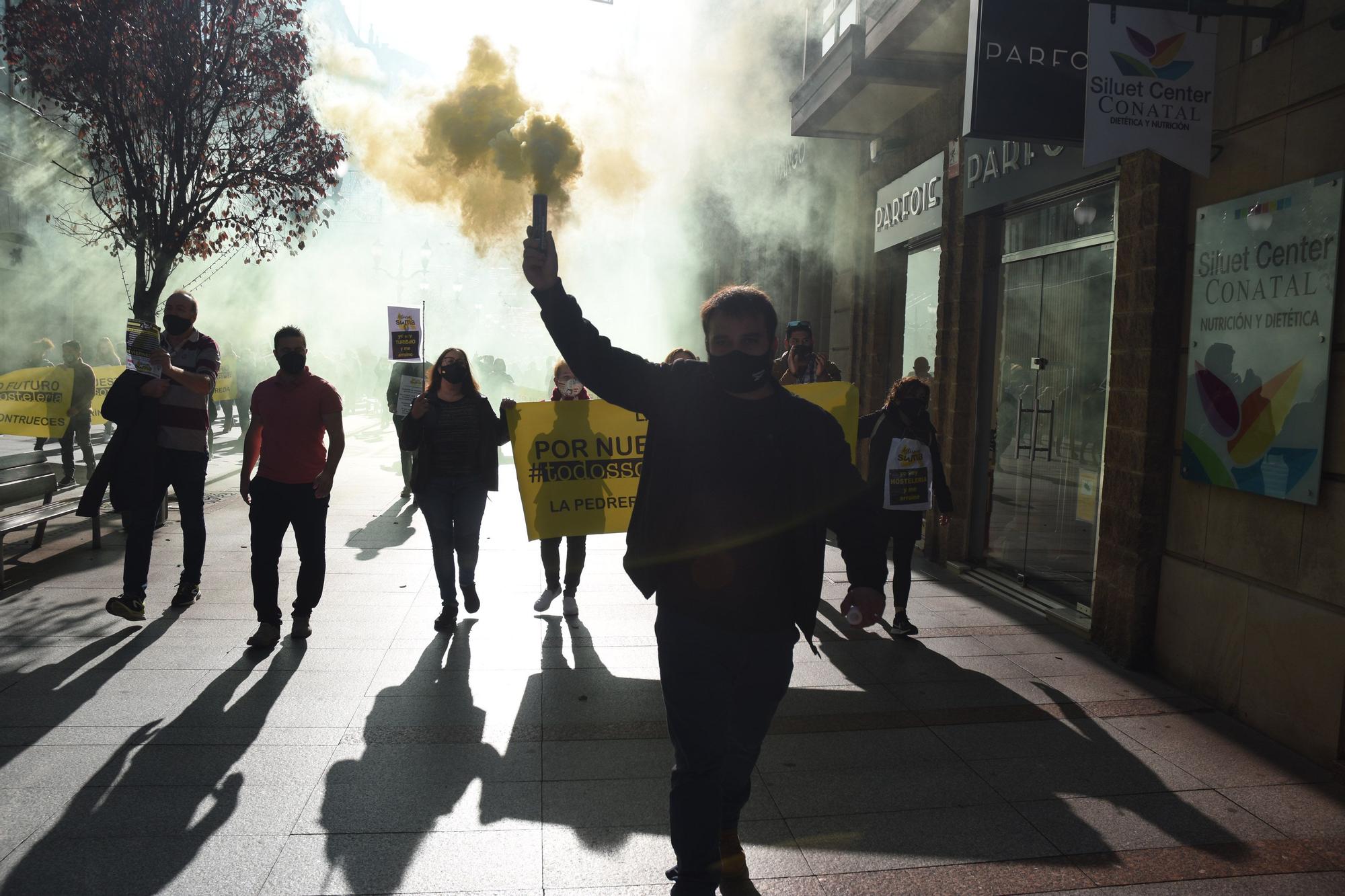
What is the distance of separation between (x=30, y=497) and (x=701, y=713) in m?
7.85

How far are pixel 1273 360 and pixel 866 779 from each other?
2.62m

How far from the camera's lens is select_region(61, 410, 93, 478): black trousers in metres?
11.9

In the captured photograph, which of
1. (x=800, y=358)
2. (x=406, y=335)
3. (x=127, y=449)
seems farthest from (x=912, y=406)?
(x=127, y=449)

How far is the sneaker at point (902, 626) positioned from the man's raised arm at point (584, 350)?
3.73 m


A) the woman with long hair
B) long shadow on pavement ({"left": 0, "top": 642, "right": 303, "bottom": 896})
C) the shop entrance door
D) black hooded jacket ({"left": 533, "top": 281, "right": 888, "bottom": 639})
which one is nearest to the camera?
black hooded jacket ({"left": 533, "top": 281, "right": 888, "bottom": 639})

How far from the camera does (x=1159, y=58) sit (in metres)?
4.94

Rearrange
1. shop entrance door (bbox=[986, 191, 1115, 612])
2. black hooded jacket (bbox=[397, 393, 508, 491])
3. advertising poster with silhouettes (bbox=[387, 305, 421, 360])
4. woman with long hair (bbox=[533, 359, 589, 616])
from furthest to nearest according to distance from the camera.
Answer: advertising poster with silhouettes (bbox=[387, 305, 421, 360]) < shop entrance door (bbox=[986, 191, 1115, 612]) < woman with long hair (bbox=[533, 359, 589, 616]) < black hooded jacket (bbox=[397, 393, 508, 491])

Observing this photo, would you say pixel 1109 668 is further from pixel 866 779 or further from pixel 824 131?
pixel 824 131

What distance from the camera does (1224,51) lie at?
5.05 metres

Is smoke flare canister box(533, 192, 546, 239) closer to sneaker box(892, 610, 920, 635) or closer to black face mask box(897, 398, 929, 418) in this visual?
black face mask box(897, 398, 929, 418)

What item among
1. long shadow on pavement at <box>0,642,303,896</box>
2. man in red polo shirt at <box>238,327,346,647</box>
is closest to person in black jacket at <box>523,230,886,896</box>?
long shadow on pavement at <box>0,642,303,896</box>

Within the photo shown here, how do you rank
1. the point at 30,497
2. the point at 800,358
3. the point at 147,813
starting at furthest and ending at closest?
the point at 30,497 → the point at 800,358 → the point at 147,813

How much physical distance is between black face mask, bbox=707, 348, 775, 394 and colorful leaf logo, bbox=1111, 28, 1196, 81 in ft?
10.7

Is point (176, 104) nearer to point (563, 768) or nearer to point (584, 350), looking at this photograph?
point (563, 768)
